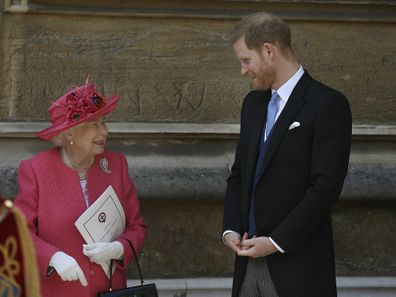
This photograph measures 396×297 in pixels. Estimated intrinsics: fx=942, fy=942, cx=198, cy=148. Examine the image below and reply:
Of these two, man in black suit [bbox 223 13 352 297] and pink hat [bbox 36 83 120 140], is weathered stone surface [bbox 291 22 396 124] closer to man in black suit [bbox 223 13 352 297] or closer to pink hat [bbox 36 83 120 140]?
man in black suit [bbox 223 13 352 297]

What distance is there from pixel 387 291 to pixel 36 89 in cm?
225

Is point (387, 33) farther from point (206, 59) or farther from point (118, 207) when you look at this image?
point (118, 207)

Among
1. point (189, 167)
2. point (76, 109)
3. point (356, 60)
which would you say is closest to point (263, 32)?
point (76, 109)

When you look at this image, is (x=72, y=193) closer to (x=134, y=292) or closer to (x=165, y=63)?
(x=134, y=292)

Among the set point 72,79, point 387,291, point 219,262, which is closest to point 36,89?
point 72,79

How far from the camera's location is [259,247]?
349cm

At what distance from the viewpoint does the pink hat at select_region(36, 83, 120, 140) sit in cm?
370

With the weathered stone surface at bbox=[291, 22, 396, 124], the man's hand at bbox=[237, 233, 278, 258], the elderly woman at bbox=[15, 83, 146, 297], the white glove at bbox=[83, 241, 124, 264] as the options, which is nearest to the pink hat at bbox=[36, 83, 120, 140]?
the elderly woman at bbox=[15, 83, 146, 297]

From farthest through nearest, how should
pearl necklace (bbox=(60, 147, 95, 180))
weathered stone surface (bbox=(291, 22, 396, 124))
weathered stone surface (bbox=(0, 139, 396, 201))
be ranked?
weathered stone surface (bbox=(291, 22, 396, 124)) < weathered stone surface (bbox=(0, 139, 396, 201)) < pearl necklace (bbox=(60, 147, 95, 180))

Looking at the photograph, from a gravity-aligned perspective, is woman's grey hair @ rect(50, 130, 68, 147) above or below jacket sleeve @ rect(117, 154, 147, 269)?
above

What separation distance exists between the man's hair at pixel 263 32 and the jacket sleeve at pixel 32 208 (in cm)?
100

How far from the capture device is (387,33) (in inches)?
212

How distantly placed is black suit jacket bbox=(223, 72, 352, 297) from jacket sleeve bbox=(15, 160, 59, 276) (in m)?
0.75

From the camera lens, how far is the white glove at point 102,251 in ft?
11.9
